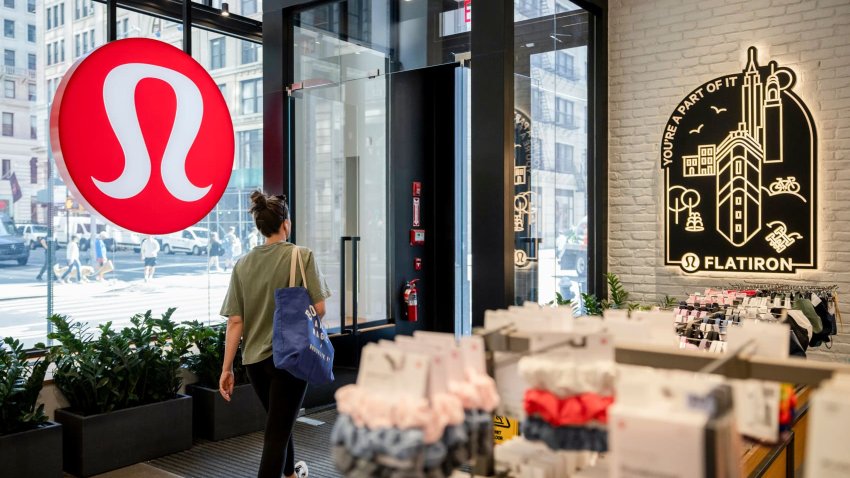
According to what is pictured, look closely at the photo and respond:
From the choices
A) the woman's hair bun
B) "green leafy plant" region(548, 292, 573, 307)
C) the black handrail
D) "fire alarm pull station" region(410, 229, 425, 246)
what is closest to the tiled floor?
the black handrail

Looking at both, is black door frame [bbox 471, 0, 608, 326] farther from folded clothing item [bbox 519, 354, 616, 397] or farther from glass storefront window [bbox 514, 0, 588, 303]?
folded clothing item [bbox 519, 354, 616, 397]

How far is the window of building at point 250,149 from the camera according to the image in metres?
5.81

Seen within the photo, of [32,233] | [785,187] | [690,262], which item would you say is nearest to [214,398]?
[32,233]

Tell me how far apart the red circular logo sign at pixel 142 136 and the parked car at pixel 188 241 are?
0.66m

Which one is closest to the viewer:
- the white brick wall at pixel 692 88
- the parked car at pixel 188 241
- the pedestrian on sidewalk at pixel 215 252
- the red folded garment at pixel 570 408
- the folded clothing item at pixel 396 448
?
the folded clothing item at pixel 396 448

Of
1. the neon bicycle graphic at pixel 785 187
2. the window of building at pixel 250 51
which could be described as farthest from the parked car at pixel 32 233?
the neon bicycle graphic at pixel 785 187

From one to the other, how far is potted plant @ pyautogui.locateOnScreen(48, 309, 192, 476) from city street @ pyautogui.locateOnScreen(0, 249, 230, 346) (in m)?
0.17

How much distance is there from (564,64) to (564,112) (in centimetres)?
35

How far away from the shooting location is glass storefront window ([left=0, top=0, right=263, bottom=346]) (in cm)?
440

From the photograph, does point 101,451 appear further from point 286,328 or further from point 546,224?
point 546,224

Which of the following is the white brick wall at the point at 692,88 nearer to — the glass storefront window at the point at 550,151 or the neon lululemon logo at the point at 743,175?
the neon lululemon logo at the point at 743,175

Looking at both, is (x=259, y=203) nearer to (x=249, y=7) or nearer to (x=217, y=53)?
(x=217, y=53)

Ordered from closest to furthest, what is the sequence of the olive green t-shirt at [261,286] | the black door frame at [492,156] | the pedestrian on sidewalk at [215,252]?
the olive green t-shirt at [261,286] → the black door frame at [492,156] → the pedestrian on sidewalk at [215,252]

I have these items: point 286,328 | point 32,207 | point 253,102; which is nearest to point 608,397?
point 286,328
